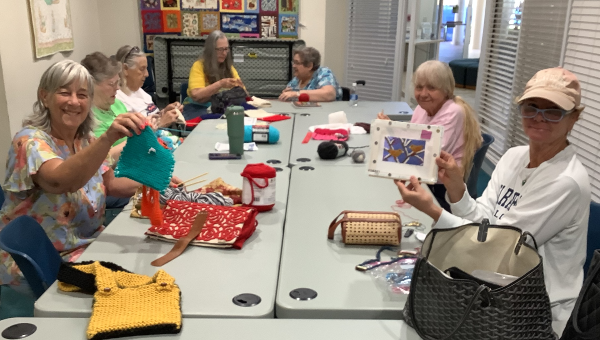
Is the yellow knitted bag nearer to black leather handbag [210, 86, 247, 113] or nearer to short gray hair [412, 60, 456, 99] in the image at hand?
short gray hair [412, 60, 456, 99]

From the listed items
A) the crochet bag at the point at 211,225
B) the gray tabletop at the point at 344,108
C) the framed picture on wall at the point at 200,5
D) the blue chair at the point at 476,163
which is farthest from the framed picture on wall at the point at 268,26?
the crochet bag at the point at 211,225

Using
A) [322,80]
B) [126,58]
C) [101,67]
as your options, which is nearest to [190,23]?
[322,80]

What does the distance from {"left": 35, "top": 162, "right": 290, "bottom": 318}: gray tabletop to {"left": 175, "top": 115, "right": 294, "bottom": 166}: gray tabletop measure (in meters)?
0.75

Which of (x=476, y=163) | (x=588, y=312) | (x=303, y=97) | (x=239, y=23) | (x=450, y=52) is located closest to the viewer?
(x=588, y=312)

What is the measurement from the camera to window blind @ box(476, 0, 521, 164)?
15.6 feet

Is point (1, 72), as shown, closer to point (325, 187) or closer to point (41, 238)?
point (41, 238)

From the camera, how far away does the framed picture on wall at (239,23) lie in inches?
249

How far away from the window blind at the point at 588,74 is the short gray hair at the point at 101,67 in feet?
9.18

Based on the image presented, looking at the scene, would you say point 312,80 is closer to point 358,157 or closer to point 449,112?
point 449,112

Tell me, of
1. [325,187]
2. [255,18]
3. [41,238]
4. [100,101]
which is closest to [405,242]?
[325,187]

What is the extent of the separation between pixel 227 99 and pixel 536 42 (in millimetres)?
2622

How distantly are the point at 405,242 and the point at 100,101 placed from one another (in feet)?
6.90

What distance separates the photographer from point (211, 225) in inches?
72.9

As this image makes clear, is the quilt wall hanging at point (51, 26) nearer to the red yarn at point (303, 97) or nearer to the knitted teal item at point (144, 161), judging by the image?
the red yarn at point (303, 97)
